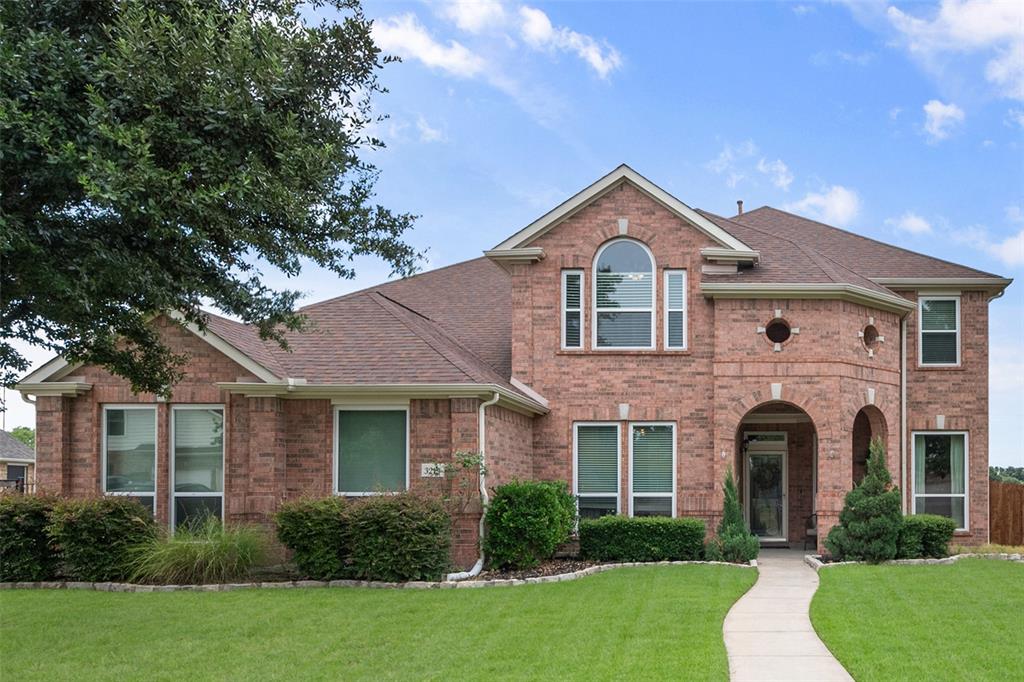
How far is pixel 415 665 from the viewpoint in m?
10.1

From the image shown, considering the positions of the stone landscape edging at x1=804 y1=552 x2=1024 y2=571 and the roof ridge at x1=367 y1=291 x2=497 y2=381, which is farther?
the stone landscape edging at x1=804 y1=552 x2=1024 y2=571

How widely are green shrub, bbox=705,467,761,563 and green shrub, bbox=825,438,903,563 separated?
141 cm

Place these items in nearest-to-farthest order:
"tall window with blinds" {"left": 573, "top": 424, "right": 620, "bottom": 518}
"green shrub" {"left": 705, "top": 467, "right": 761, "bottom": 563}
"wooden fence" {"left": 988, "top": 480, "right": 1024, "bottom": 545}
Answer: "green shrub" {"left": 705, "top": 467, "right": 761, "bottom": 563}, "tall window with blinds" {"left": 573, "top": 424, "right": 620, "bottom": 518}, "wooden fence" {"left": 988, "top": 480, "right": 1024, "bottom": 545}

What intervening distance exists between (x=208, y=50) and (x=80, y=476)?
9.85 m

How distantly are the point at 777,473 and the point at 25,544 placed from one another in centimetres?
1477

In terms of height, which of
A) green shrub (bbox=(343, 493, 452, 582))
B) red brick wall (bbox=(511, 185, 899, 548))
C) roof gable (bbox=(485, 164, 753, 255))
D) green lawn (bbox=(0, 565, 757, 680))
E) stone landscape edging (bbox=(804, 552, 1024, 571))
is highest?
roof gable (bbox=(485, 164, 753, 255))

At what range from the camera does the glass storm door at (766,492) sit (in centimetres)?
2300

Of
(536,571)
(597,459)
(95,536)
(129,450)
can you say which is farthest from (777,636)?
(129,450)

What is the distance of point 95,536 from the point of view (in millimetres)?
16109

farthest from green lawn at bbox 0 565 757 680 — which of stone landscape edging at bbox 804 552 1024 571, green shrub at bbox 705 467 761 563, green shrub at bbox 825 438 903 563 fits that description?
green shrub at bbox 825 438 903 563

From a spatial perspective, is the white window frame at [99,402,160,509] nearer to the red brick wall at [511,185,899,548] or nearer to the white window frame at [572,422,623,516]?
the red brick wall at [511,185,899,548]

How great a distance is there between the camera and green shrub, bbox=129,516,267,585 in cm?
1584

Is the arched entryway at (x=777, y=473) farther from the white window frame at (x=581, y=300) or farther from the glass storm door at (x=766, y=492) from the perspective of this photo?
the white window frame at (x=581, y=300)

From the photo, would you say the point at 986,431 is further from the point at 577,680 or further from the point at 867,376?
the point at 577,680
